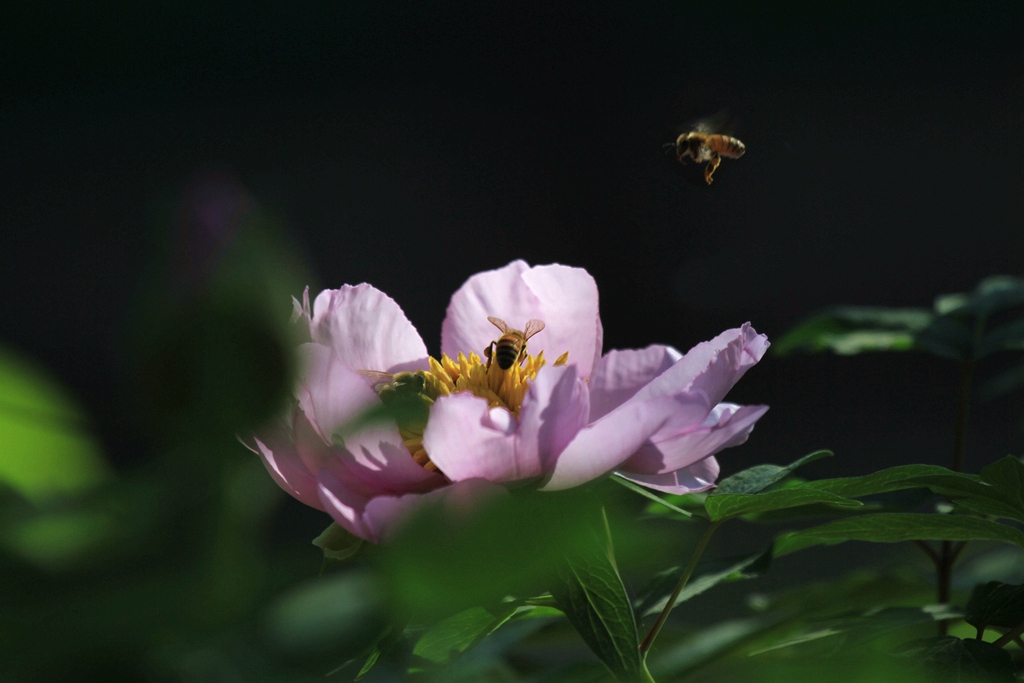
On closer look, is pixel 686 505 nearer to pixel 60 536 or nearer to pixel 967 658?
pixel 967 658

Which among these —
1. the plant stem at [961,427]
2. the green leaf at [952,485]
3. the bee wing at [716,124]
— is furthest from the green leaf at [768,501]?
the bee wing at [716,124]

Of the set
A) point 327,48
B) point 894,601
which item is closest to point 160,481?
point 894,601

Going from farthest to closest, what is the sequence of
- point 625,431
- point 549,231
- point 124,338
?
point 549,231 < point 625,431 < point 124,338

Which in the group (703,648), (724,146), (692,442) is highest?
(724,146)

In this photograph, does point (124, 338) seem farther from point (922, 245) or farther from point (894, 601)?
point (922, 245)

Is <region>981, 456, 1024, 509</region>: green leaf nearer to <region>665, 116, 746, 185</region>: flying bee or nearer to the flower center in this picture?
the flower center

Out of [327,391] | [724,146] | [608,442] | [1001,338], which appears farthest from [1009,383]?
[327,391]

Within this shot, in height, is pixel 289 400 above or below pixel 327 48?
below
